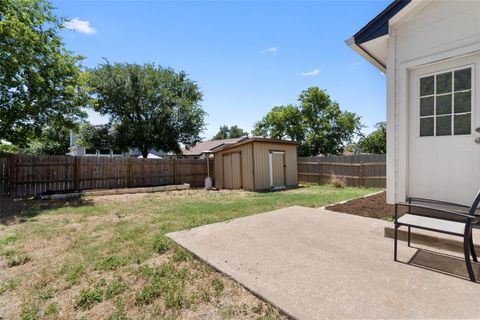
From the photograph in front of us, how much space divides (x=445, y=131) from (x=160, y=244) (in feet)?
13.5

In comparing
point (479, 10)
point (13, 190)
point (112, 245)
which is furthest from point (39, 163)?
point (479, 10)

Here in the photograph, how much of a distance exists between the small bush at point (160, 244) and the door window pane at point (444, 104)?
4.12 meters

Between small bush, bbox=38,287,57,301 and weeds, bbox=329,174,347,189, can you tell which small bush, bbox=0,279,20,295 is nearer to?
small bush, bbox=38,287,57,301

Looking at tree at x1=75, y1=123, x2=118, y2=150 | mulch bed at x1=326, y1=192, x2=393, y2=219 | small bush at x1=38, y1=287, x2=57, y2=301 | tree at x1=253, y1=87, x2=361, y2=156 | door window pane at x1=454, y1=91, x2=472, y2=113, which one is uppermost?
tree at x1=253, y1=87, x2=361, y2=156

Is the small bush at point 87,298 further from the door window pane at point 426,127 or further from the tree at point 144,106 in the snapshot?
the tree at point 144,106

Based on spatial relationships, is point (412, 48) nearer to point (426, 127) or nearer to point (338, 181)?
point (426, 127)

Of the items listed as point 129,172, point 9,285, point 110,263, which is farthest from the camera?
point 129,172

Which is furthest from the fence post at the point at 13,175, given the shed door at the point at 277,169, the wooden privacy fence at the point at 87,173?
the shed door at the point at 277,169

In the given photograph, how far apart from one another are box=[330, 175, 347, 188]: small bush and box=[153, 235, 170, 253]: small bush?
1055 centimetres

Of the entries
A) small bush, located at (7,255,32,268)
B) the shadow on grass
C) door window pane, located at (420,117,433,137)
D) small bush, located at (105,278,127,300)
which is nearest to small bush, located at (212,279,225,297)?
small bush, located at (105,278,127,300)

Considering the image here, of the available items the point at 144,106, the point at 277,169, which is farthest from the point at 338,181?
the point at 144,106

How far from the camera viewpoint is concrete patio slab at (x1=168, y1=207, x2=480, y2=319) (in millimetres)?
1815

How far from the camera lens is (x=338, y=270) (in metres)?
2.41

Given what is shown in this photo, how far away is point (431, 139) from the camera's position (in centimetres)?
349
